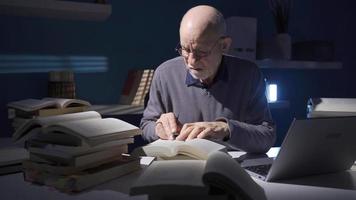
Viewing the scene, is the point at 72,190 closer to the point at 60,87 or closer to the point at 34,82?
the point at 60,87

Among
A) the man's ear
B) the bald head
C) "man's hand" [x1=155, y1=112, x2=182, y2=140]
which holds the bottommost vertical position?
"man's hand" [x1=155, y1=112, x2=182, y2=140]

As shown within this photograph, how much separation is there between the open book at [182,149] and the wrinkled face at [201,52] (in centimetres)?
51

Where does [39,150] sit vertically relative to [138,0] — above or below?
below

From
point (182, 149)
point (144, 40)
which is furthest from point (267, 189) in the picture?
point (144, 40)

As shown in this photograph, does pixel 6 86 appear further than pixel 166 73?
Yes

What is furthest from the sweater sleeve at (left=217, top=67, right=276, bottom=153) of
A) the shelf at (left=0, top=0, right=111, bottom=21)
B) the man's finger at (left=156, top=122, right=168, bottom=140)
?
the shelf at (left=0, top=0, right=111, bottom=21)

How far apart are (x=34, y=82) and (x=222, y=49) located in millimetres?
1151

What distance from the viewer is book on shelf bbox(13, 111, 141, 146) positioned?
1.06 meters

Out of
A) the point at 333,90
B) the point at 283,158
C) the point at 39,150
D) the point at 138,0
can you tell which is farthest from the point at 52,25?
the point at 333,90

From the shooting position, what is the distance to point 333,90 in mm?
3600

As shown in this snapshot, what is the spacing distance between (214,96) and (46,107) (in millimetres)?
735

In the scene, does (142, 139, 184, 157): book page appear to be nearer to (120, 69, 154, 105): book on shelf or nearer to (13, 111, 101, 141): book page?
(13, 111, 101, 141): book page

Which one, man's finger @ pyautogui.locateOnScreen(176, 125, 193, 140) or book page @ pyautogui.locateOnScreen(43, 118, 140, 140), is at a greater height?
book page @ pyautogui.locateOnScreen(43, 118, 140, 140)

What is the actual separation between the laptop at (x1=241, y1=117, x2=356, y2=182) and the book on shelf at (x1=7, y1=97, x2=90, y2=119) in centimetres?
96
